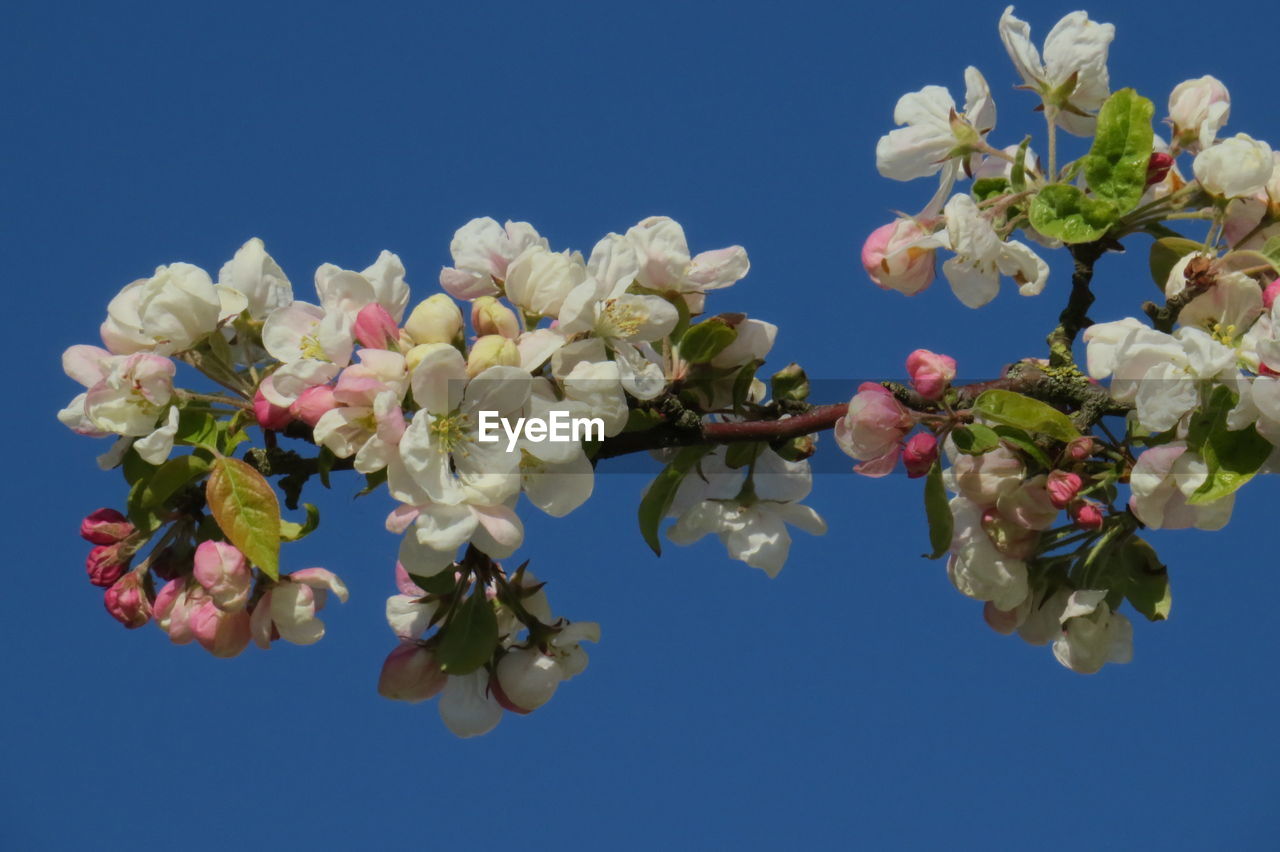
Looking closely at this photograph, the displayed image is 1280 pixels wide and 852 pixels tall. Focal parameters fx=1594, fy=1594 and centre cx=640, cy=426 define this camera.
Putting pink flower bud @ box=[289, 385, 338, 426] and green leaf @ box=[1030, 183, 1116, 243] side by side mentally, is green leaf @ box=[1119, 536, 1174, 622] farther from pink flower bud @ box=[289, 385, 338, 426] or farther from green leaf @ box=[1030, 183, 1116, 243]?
pink flower bud @ box=[289, 385, 338, 426]

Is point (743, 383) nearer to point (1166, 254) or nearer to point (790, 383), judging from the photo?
point (790, 383)

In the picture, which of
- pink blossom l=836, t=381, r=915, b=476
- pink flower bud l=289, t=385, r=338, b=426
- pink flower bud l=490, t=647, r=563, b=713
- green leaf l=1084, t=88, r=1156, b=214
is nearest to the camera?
pink flower bud l=289, t=385, r=338, b=426

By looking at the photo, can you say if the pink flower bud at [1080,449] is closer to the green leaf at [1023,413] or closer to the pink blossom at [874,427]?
the green leaf at [1023,413]

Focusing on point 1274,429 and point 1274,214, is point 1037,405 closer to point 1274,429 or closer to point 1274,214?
point 1274,429

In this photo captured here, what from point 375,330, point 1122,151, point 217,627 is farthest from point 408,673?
point 1122,151

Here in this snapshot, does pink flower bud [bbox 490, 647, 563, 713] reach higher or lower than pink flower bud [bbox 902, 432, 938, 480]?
lower

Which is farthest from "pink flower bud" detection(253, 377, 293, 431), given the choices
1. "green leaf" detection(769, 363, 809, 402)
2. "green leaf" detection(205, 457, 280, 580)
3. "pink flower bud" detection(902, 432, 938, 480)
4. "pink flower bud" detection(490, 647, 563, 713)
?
"pink flower bud" detection(902, 432, 938, 480)

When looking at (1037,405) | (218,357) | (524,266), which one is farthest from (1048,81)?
(218,357)
